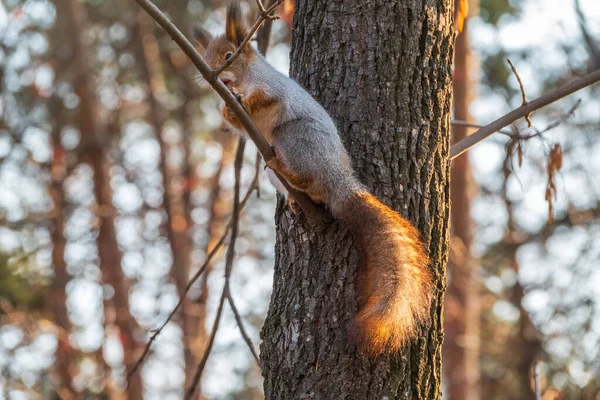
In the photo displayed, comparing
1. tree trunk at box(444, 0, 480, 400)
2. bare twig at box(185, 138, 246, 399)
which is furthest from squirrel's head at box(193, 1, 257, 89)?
tree trunk at box(444, 0, 480, 400)

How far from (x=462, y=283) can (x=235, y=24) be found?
535 centimetres

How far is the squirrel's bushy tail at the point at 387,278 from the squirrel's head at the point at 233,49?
890 mm

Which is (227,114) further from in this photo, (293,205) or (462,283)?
(462,283)

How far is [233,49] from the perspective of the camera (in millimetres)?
3072

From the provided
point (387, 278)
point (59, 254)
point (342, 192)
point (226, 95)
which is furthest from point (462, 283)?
point (226, 95)

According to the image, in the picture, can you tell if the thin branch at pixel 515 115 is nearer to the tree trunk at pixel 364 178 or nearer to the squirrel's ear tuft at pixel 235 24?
the tree trunk at pixel 364 178

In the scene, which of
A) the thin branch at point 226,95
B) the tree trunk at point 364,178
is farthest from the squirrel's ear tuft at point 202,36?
the thin branch at point 226,95

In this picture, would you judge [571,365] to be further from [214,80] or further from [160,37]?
[214,80]

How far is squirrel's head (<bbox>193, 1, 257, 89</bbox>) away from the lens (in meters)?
2.97

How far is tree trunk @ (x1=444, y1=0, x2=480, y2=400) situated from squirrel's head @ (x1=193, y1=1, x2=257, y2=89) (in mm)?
4606

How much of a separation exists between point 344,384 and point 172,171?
806 centimetres

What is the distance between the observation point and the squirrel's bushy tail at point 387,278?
2.07m

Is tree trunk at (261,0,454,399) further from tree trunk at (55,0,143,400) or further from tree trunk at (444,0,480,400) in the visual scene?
tree trunk at (55,0,143,400)

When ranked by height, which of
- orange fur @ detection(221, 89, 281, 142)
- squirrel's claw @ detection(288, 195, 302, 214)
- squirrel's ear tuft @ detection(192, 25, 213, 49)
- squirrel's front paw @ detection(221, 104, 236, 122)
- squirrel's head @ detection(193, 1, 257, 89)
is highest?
squirrel's ear tuft @ detection(192, 25, 213, 49)
